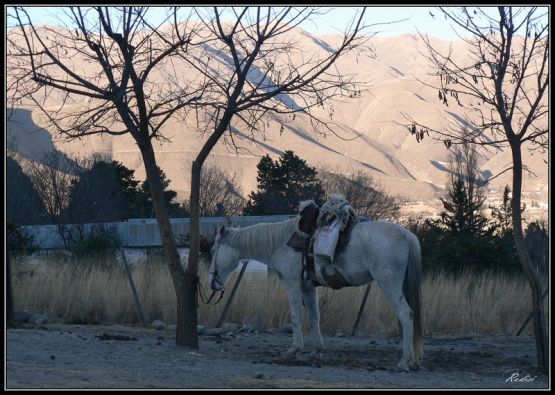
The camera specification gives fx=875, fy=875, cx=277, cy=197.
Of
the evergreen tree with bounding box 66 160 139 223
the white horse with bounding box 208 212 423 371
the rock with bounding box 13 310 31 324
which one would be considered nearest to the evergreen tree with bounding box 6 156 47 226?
the evergreen tree with bounding box 66 160 139 223

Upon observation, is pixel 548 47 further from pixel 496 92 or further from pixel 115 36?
pixel 115 36

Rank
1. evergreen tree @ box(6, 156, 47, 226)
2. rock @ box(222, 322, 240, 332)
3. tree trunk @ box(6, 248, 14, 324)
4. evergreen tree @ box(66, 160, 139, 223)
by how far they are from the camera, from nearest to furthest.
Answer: tree trunk @ box(6, 248, 14, 324) → rock @ box(222, 322, 240, 332) → evergreen tree @ box(6, 156, 47, 226) → evergreen tree @ box(66, 160, 139, 223)

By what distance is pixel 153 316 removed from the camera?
56.7ft

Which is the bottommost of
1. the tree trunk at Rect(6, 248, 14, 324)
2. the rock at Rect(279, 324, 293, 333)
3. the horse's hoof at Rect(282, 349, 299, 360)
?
the rock at Rect(279, 324, 293, 333)

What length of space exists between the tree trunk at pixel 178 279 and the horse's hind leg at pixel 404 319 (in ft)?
9.18

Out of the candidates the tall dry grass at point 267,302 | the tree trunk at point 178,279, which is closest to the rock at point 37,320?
the tall dry grass at point 267,302

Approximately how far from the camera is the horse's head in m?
12.5

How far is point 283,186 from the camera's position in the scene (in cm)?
4328

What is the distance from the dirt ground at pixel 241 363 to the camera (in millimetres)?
8945

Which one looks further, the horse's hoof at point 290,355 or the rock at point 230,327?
the rock at point 230,327

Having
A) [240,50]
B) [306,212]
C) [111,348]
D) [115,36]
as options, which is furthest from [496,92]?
[111,348]

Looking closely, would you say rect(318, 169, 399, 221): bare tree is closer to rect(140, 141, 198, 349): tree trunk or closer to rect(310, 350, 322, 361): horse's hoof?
rect(140, 141, 198, 349): tree trunk

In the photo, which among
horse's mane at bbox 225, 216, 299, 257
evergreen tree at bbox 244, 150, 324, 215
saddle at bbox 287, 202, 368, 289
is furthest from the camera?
evergreen tree at bbox 244, 150, 324, 215

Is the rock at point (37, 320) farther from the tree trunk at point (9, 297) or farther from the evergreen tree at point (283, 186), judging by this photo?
the evergreen tree at point (283, 186)
